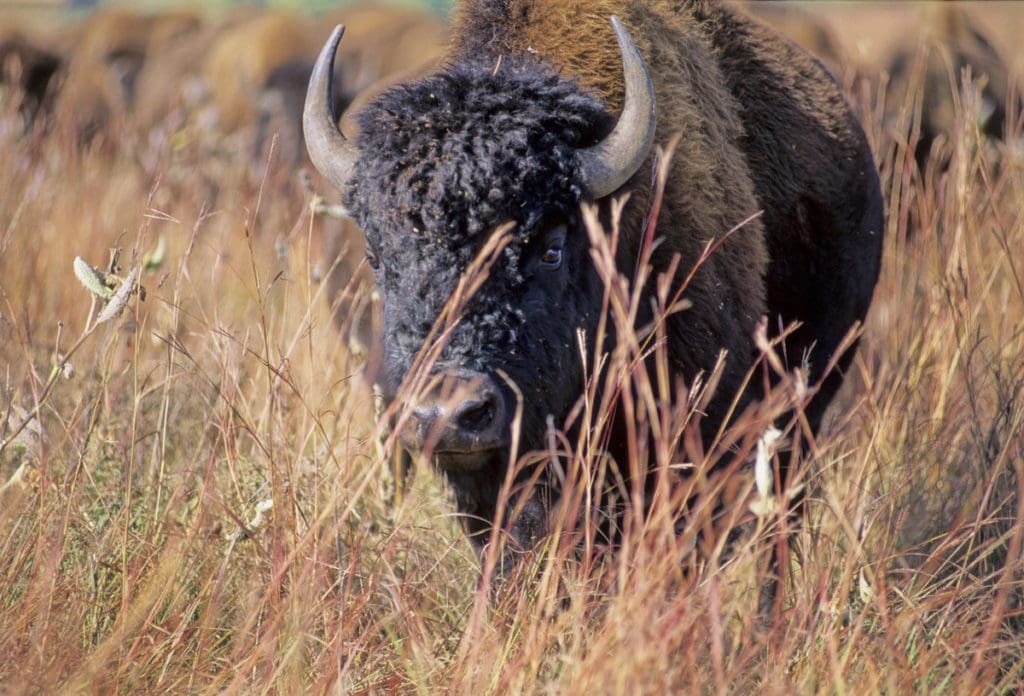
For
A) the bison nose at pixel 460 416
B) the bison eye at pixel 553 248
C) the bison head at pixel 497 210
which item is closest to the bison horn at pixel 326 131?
the bison head at pixel 497 210

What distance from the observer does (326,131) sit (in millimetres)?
3773

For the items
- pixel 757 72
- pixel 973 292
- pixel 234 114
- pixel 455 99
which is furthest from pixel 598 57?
pixel 234 114

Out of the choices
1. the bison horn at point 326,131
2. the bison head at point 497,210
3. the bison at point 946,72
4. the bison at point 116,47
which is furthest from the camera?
the bison at point 116,47

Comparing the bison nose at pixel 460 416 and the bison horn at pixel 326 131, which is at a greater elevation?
the bison horn at pixel 326 131

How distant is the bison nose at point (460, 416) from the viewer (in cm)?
285

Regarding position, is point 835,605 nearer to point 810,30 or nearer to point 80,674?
point 80,674

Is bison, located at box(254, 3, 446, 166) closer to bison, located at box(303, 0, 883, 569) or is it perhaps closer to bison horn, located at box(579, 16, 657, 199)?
bison, located at box(303, 0, 883, 569)

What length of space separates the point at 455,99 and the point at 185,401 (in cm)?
191

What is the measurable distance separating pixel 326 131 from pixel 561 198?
2.98ft

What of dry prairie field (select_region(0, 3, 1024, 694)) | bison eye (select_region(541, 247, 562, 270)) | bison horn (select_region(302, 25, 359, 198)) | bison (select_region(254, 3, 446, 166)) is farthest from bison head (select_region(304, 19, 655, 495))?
bison (select_region(254, 3, 446, 166))

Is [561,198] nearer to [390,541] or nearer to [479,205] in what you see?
[479,205]

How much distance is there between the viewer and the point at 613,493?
3.79 metres

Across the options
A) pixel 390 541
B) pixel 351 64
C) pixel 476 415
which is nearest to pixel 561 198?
pixel 476 415

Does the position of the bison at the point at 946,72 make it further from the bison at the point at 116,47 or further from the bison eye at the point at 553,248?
the bison at the point at 116,47
